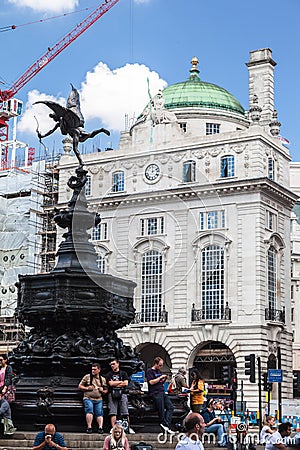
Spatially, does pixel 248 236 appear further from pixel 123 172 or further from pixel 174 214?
pixel 123 172

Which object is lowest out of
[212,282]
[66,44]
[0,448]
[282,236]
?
[0,448]

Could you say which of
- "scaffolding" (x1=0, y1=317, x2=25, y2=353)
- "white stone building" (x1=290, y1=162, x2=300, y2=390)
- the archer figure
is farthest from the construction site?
the archer figure

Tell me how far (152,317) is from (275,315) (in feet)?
29.0

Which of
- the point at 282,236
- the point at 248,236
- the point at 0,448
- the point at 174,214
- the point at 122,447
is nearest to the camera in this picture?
the point at 122,447

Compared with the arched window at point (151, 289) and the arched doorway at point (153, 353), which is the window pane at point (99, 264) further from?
the arched doorway at point (153, 353)

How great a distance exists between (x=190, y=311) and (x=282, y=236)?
9232 millimetres

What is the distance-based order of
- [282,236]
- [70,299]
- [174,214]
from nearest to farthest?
1. [70,299]
2. [174,214]
3. [282,236]

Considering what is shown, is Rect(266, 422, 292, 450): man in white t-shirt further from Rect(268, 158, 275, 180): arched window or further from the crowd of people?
Rect(268, 158, 275, 180): arched window

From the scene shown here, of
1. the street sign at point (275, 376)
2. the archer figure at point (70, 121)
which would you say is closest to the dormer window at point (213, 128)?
the street sign at point (275, 376)

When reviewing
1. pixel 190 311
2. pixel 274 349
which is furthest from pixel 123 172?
pixel 274 349

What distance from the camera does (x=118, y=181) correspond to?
6209 cm

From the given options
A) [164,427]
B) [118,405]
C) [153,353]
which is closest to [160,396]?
[164,427]

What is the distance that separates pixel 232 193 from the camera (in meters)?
59.1

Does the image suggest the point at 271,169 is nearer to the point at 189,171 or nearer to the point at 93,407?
the point at 189,171
